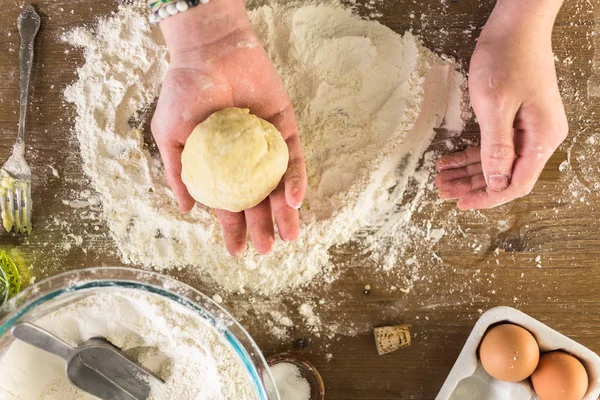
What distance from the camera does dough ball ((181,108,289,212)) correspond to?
112cm

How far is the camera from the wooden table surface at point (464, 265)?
53.7 inches

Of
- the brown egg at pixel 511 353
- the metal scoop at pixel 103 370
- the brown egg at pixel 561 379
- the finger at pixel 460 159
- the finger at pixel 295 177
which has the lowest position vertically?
the brown egg at pixel 561 379

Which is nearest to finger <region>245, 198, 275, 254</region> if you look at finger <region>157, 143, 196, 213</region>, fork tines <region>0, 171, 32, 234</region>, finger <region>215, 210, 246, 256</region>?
finger <region>215, 210, 246, 256</region>

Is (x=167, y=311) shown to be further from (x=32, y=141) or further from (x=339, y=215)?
(x=32, y=141)

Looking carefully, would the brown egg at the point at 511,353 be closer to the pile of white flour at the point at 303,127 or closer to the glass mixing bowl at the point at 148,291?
the pile of white flour at the point at 303,127

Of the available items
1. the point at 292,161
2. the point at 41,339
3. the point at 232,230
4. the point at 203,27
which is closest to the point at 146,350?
the point at 41,339

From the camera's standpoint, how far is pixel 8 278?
1.35 metres

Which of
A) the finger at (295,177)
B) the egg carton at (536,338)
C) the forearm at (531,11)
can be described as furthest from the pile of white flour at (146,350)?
the forearm at (531,11)

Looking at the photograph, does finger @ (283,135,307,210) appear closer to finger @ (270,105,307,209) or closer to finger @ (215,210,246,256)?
finger @ (270,105,307,209)

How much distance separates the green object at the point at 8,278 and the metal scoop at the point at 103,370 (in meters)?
0.27

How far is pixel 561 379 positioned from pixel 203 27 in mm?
1251

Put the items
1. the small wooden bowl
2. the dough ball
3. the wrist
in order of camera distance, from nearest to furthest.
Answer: the dough ball, the wrist, the small wooden bowl

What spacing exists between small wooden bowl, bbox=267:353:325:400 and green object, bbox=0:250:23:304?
2.43 feet

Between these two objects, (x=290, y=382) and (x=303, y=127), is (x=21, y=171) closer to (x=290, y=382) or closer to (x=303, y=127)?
(x=303, y=127)
